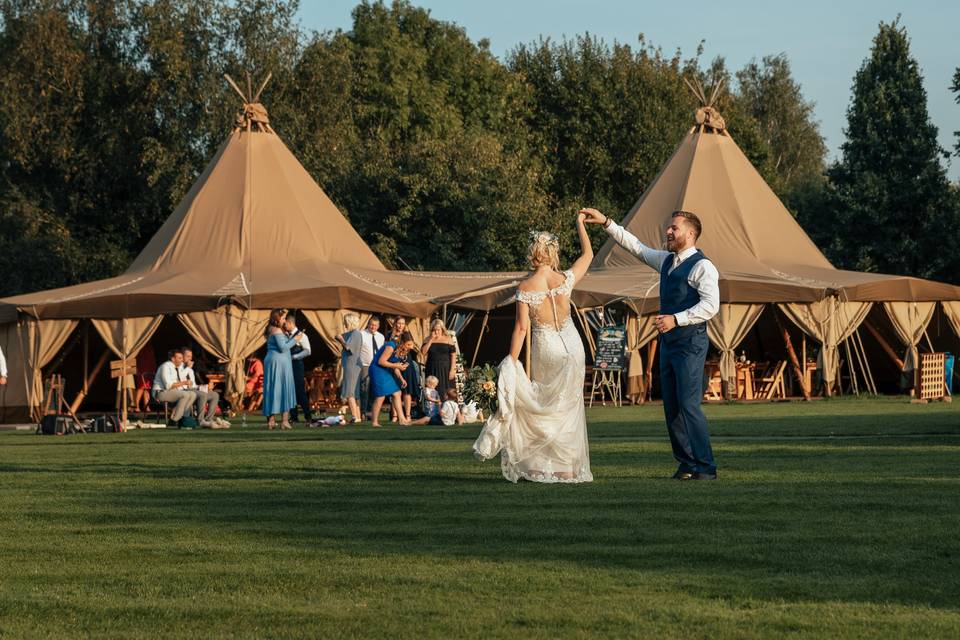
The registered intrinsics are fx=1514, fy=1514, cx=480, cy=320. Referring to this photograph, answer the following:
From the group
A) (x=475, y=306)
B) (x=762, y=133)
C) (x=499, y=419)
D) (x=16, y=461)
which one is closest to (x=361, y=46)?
(x=762, y=133)

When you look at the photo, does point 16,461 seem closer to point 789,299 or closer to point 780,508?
point 780,508

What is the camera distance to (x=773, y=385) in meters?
32.1

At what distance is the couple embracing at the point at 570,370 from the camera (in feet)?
36.1

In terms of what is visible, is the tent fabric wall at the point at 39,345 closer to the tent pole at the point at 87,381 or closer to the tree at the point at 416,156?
the tent pole at the point at 87,381

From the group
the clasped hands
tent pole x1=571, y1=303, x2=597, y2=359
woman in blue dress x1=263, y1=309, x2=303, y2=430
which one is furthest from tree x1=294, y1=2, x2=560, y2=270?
the clasped hands

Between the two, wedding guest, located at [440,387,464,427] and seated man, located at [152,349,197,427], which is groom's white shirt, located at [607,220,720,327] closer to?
wedding guest, located at [440,387,464,427]

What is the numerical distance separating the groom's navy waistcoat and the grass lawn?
1.10m

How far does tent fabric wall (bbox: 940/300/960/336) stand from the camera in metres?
33.4

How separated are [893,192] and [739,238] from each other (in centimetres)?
1763

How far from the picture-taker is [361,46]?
194ft

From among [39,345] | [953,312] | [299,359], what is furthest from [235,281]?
[953,312]

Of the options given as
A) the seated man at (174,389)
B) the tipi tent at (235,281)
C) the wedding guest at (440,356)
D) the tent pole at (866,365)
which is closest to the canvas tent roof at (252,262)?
the tipi tent at (235,281)

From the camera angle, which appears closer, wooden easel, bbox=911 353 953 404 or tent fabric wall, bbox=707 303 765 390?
wooden easel, bbox=911 353 953 404

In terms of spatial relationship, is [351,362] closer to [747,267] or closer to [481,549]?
[747,267]
